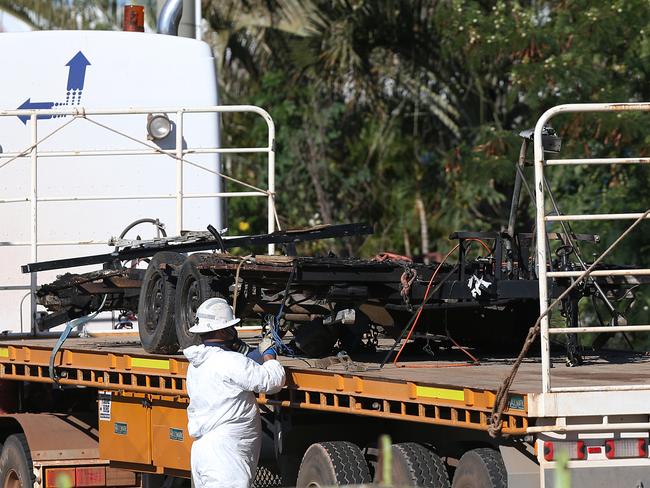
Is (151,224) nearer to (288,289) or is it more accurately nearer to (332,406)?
(288,289)

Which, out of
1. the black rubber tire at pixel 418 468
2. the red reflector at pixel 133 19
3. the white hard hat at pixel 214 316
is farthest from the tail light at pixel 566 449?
the red reflector at pixel 133 19

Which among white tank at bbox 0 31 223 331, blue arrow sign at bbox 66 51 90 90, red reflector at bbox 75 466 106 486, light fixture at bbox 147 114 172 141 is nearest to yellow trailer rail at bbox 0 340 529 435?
red reflector at bbox 75 466 106 486

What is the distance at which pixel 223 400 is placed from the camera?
7688 mm

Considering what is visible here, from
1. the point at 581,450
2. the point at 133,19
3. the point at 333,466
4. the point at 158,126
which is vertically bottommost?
the point at 333,466

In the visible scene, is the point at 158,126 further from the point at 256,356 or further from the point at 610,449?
the point at 610,449

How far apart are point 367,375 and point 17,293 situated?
5.54m

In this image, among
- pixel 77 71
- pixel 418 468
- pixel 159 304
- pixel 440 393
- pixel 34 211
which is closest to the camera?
pixel 440 393

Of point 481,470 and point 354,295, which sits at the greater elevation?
point 354,295

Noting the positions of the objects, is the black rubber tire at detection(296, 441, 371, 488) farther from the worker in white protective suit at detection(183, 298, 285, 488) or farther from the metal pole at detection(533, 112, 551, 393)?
the metal pole at detection(533, 112, 551, 393)

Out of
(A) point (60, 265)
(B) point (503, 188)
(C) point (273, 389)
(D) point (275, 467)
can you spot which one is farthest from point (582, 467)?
(B) point (503, 188)

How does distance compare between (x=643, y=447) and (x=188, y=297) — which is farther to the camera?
(x=188, y=297)

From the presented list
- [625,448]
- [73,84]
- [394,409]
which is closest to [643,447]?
[625,448]

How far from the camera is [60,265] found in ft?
33.5

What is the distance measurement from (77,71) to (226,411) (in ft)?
18.3
